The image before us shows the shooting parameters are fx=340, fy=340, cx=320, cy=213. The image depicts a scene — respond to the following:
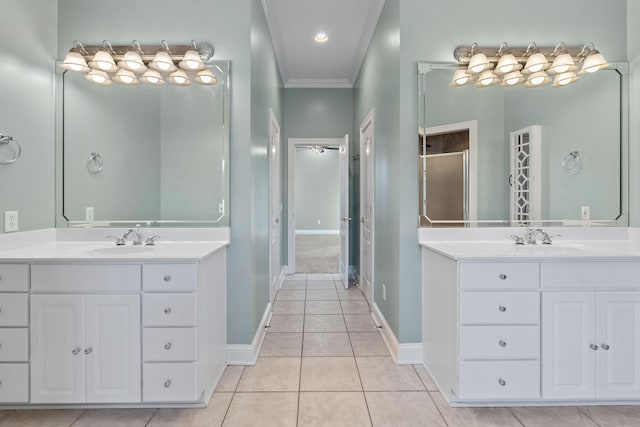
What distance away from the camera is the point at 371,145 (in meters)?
3.45

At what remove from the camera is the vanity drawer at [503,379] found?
5.81 ft

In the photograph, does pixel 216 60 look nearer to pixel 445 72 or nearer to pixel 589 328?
pixel 445 72

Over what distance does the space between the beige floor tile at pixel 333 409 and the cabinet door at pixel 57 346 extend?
1.15 m

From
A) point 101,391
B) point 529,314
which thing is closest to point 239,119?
point 101,391

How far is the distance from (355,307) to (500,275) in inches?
78.9

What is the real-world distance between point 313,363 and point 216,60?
2.18m

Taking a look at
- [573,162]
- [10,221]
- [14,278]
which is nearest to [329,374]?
[14,278]

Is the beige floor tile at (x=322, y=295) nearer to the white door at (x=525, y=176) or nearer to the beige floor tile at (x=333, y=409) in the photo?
the beige floor tile at (x=333, y=409)

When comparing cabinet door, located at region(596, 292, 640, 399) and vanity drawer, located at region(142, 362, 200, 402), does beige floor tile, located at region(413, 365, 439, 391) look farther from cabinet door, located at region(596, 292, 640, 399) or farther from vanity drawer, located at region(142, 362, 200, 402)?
vanity drawer, located at region(142, 362, 200, 402)

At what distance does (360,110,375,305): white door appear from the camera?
3.45 meters

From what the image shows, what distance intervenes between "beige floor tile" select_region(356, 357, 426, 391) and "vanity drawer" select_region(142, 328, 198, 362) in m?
1.05

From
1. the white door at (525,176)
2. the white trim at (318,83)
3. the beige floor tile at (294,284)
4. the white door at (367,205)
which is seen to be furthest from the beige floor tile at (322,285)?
the white trim at (318,83)

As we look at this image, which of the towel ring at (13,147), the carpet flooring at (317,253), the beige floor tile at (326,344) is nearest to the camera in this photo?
the towel ring at (13,147)

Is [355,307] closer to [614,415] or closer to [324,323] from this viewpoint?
[324,323]
